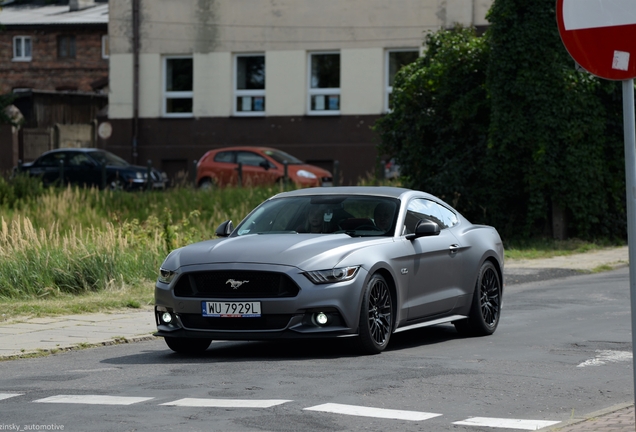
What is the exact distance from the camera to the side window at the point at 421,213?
445 inches

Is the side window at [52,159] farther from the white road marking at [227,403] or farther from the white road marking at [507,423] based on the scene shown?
the white road marking at [507,423]

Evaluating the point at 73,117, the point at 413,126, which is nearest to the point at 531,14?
the point at 413,126

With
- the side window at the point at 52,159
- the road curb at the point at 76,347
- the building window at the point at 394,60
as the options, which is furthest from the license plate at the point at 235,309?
the building window at the point at 394,60

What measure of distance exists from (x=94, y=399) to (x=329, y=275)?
8.38 feet

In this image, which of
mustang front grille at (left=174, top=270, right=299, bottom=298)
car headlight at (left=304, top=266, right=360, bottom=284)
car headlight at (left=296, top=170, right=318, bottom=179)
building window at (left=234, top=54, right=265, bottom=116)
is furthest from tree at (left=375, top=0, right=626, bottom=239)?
building window at (left=234, top=54, right=265, bottom=116)

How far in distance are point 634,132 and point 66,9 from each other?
70838 millimetres

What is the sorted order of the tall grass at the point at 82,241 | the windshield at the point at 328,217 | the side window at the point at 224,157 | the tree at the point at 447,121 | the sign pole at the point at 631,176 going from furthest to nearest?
1. the side window at the point at 224,157
2. the tree at the point at 447,121
3. the tall grass at the point at 82,241
4. the windshield at the point at 328,217
5. the sign pole at the point at 631,176

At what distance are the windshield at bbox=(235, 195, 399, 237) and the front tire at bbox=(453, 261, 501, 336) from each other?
129 cm

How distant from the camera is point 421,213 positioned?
38.1ft

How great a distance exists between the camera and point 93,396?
26.6 ft

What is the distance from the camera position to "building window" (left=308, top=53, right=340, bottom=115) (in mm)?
44250

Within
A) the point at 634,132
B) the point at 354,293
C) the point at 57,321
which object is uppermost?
the point at 634,132

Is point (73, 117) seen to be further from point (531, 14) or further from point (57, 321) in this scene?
point (57, 321)

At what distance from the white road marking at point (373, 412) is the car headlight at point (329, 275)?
7.44ft
